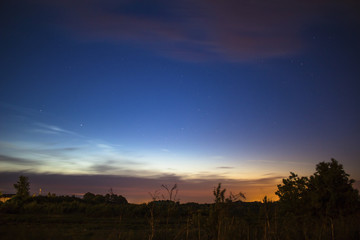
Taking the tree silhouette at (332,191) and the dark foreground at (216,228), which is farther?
the tree silhouette at (332,191)

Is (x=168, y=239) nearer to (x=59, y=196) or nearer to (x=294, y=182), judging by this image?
(x=294, y=182)

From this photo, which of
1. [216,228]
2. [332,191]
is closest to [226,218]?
[216,228]

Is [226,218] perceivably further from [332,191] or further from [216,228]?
[332,191]

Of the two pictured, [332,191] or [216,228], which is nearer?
[216,228]

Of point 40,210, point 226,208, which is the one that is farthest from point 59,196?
point 226,208

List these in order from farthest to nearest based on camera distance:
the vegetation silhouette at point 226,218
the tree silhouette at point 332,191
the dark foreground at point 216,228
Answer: the tree silhouette at point 332,191
the vegetation silhouette at point 226,218
the dark foreground at point 216,228

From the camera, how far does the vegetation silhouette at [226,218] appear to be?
7.57 meters

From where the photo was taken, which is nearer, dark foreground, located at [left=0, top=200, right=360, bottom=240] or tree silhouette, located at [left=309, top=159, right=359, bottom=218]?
dark foreground, located at [left=0, top=200, right=360, bottom=240]

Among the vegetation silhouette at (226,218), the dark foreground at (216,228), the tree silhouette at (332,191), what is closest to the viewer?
the dark foreground at (216,228)

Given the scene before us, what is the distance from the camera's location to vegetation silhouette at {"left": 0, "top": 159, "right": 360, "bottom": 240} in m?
7.57

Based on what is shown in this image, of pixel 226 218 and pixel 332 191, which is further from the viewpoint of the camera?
pixel 332 191

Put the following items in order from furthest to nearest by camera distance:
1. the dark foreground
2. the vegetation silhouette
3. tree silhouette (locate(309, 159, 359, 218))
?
A: tree silhouette (locate(309, 159, 359, 218)) → the vegetation silhouette → the dark foreground

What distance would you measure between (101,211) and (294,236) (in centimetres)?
2958

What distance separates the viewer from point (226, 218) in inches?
335
